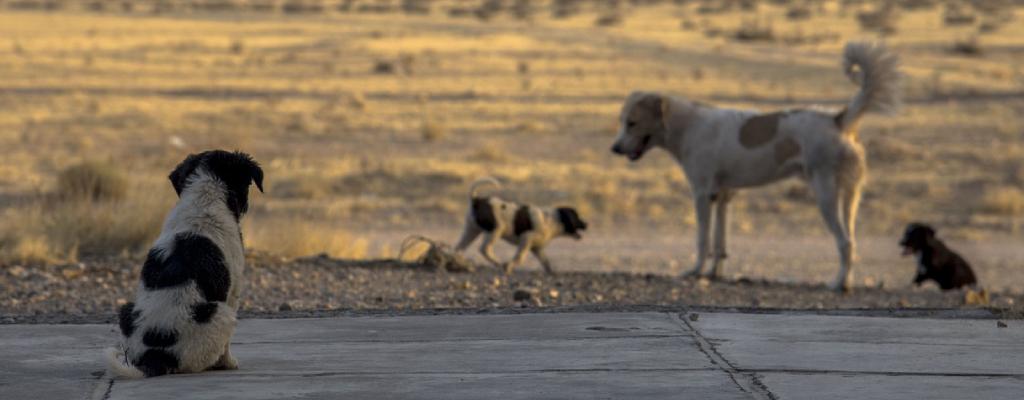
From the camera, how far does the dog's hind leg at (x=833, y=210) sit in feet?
50.5

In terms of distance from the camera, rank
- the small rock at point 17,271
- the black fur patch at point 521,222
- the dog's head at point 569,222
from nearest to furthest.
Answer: the small rock at point 17,271
the black fur patch at point 521,222
the dog's head at point 569,222

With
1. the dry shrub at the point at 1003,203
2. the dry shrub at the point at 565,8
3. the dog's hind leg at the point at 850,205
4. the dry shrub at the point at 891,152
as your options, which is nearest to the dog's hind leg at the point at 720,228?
the dog's hind leg at the point at 850,205

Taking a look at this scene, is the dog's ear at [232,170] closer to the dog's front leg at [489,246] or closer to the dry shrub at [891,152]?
the dog's front leg at [489,246]

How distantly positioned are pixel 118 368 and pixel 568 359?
6.83ft

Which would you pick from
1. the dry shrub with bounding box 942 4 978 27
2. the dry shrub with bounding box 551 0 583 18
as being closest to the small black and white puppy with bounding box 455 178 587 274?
the dry shrub with bounding box 942 4 978 27

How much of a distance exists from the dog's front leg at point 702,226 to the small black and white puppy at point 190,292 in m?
8.47

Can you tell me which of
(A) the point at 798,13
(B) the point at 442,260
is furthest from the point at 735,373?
(A) the point at 798,13

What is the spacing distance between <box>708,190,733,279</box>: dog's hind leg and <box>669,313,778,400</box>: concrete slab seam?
6818 mm

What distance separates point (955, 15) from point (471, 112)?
40.7 meters

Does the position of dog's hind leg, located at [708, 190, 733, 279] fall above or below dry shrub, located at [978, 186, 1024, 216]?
above

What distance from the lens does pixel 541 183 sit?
24938mm

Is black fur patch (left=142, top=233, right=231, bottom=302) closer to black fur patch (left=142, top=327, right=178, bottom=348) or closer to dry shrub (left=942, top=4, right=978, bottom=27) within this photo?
black fur patch (left=142, top=327, right=178, bottom=348)

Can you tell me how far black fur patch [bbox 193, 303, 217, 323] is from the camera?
7.69m

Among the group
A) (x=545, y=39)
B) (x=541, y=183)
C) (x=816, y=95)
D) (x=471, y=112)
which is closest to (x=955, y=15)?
(x=545, y=39)
